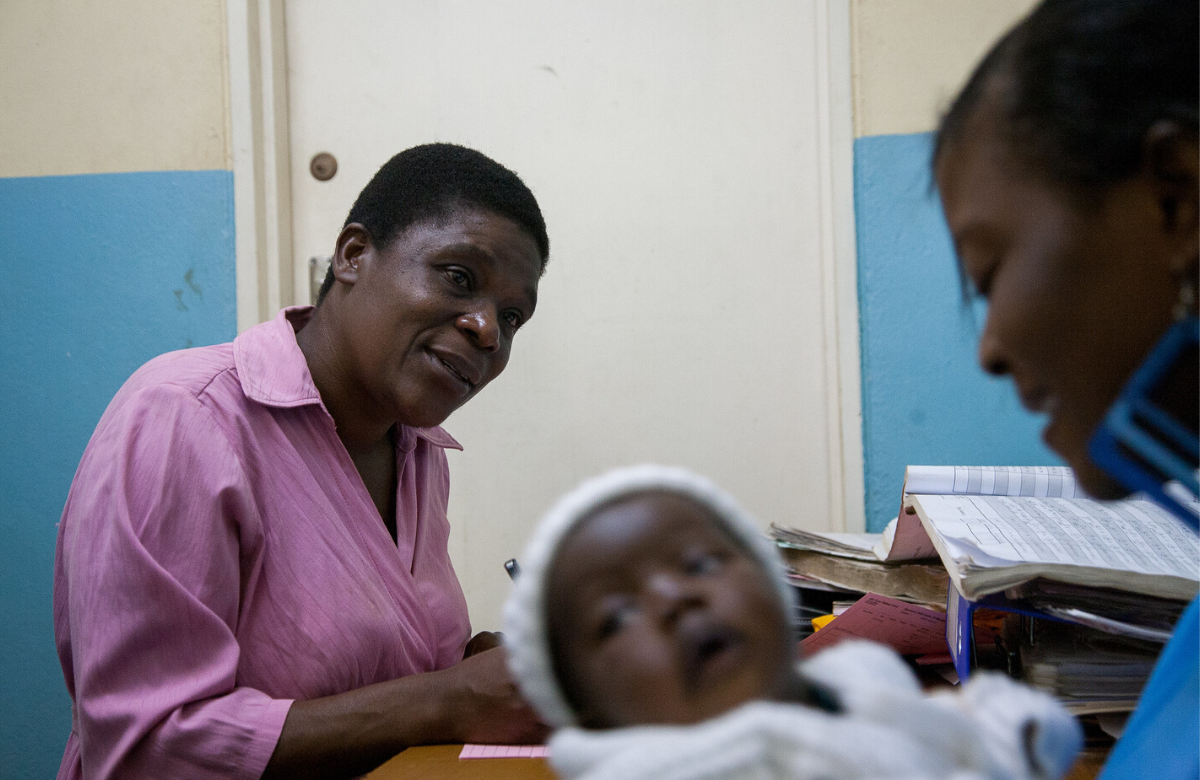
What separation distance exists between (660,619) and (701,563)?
0.06m

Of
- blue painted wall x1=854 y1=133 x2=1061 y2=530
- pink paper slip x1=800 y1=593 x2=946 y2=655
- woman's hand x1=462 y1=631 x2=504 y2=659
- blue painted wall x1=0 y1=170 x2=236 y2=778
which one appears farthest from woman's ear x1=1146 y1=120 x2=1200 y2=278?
blue painted wall x1=0 y1=170 x2=236 y2=778

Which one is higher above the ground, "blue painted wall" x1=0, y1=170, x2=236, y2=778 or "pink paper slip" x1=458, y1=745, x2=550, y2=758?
"blue painted wall" x1=0, y1=170, x2=236, y2=778

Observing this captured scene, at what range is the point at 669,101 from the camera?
178 centimetres

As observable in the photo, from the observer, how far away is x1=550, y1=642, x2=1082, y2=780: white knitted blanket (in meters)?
0.37

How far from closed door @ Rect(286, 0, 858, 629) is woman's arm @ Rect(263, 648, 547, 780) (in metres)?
0.89

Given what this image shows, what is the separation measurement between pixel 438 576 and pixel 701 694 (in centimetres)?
85

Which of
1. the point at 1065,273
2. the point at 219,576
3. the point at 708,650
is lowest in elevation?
the point at 219,576

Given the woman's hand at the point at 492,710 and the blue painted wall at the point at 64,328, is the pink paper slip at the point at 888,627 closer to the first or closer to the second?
the woman's hand at the point at 492,710

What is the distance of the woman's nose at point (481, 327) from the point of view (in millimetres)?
1115

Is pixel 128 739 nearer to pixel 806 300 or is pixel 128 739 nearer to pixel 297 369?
pixel 297 369

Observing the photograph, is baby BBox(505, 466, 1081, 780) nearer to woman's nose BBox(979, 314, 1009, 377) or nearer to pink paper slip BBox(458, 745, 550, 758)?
woman's nose BBox(979, 314, 1009, 377)

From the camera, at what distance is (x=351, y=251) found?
47.3 inches

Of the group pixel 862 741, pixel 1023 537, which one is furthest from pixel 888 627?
pixel 862 741

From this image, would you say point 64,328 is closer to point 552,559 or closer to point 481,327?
point 481,327
